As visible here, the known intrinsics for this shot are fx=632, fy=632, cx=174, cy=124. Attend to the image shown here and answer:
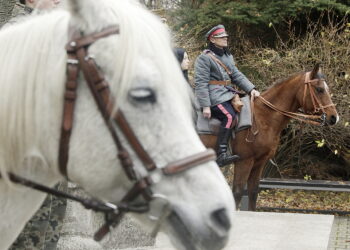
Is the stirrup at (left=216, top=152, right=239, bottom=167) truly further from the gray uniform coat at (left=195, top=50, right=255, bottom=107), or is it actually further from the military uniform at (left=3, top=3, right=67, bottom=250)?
the military uniform at (left=3, top=3, right=67, bottom=250)

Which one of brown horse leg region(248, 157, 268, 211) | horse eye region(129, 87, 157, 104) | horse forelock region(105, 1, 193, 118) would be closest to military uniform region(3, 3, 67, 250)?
horse forelock region(105, 1, 193, 118)

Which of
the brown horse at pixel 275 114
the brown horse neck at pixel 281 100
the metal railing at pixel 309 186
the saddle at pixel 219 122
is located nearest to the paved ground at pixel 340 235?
the metal railing at pixel 309 186

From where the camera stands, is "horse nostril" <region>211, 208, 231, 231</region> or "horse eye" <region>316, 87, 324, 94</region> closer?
"horse nostril" <region>211, 208, 231, 231</region>

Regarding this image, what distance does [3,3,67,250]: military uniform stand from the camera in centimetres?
282

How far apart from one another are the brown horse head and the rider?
122 centimetres

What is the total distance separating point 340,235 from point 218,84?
2.84 m

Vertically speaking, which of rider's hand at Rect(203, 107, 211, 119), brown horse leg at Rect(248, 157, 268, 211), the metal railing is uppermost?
rider's hand at Rect(203, 107, 211, 119)

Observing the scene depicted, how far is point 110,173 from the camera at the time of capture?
1.92 m

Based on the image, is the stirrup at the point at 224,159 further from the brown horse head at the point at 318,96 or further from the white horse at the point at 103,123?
the white horse at the point at 103,123

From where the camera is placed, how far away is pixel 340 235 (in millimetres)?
8992

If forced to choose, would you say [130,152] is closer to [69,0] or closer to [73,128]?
[73,128]

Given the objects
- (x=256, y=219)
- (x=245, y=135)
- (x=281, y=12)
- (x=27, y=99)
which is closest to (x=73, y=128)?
(x=27, y=99)

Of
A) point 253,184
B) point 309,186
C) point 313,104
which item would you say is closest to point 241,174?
point 253,184

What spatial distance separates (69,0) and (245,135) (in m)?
7.12
